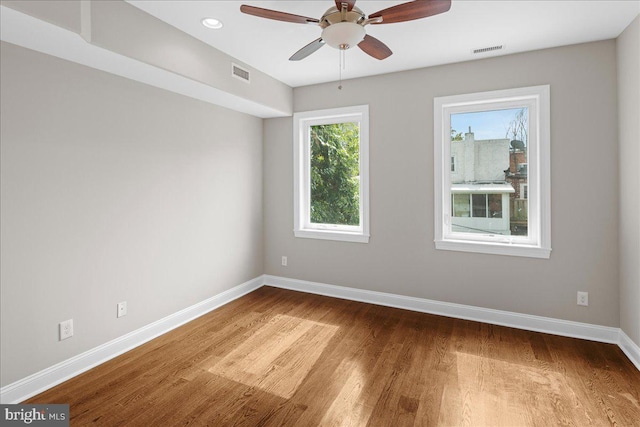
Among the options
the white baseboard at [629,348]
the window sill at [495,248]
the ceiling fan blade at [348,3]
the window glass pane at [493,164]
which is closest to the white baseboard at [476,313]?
the white baseboard at [629,348]

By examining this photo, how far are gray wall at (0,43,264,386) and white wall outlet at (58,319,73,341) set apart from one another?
1.4 inches

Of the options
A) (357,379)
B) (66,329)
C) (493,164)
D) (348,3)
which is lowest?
(357,379)

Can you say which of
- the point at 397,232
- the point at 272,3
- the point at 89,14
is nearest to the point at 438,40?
the point at 272,3

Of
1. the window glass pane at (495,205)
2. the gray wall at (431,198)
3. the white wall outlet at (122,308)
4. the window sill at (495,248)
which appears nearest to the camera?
the white wall outlet at (122,308)

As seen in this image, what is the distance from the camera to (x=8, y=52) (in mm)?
2062

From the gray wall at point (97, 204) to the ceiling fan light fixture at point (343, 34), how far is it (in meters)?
1.82

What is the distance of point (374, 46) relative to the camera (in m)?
2.27

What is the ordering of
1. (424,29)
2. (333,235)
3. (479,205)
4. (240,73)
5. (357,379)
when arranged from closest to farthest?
(357,379), (424,29), (240,73), (479,205), (333,235)

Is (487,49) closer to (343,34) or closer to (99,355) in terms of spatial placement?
(343,34)

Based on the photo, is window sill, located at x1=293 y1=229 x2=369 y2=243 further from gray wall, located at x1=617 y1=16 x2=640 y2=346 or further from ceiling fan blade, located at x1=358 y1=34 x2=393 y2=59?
gray wall, located at x1=617 y1=16 x2=640 y2=346

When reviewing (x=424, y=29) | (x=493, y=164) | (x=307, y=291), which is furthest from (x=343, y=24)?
(x=307, y=291)

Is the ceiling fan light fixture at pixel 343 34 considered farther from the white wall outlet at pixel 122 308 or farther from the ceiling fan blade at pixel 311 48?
the white wall outlet at pixel 122 308

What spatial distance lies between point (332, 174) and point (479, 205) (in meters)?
1.73

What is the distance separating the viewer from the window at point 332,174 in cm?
394
